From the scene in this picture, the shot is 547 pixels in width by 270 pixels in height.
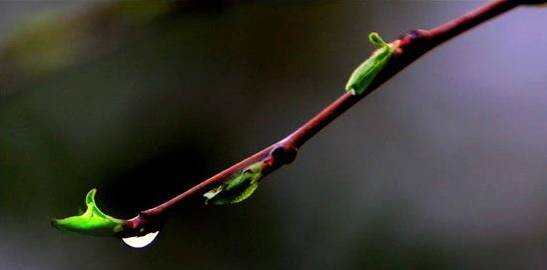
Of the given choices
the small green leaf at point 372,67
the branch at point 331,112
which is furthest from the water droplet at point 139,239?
the small green leaf at point 372,67

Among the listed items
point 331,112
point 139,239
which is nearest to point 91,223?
point 139,239

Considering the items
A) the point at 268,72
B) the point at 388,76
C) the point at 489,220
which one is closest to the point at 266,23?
the point at 268,72

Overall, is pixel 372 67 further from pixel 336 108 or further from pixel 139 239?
pixel 139 239

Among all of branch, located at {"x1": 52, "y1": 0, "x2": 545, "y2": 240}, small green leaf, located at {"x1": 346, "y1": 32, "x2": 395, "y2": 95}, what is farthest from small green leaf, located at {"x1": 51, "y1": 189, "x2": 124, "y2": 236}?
small green leaf, located at {"x1": 346, "y1": 32, "x2": 395, "y2": 95}

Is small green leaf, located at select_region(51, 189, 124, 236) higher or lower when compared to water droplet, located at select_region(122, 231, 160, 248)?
higher

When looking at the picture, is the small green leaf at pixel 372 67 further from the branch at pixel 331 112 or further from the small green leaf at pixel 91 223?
the small green leaf at pixel 91 223

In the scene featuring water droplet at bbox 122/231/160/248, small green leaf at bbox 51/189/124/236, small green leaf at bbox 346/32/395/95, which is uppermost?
small green leaf at bbox 346/32/395/95

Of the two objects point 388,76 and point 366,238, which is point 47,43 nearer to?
point 388,76

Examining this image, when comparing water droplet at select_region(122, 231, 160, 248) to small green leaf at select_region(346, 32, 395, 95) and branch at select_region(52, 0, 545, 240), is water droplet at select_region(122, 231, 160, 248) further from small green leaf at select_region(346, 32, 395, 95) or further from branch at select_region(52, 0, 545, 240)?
small green leaf at select_region(346, 32, 395, 95)

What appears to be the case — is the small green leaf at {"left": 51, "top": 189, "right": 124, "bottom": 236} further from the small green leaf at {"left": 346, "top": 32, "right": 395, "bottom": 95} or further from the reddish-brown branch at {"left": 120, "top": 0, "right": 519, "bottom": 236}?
the small green leaf at {"left": 346, "top": 32, "right": 395, "bottom": 95}

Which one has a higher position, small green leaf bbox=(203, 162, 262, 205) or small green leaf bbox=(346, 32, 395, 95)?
small green leaf bbox=(346, 32, 395, 95)
